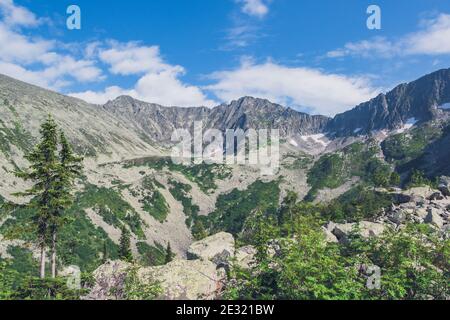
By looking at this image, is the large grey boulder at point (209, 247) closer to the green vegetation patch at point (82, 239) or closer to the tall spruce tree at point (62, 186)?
the tall spruce tree at point (62, 186)

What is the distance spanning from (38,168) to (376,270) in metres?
31.4

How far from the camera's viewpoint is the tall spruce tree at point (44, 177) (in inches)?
1447

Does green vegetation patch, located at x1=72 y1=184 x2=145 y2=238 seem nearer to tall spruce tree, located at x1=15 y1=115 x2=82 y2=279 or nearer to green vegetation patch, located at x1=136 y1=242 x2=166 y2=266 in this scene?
green vegetation patch, located at x1=136 y1=242 x2=166 y2=266

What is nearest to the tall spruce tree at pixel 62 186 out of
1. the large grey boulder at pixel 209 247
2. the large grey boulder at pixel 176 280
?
the large grey boulder at pixel 176 280

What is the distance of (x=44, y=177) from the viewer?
3734 cm

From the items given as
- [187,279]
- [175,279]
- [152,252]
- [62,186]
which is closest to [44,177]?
[62,186]

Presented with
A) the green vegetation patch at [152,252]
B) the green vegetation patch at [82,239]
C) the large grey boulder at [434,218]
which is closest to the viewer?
the large grey boulder at [434,218]

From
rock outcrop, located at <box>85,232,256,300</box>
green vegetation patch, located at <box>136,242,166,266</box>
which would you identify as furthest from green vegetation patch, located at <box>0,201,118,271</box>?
rock outcrop, located at <box>85,232,256,300</box>

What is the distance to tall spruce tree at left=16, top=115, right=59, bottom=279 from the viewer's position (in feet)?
121

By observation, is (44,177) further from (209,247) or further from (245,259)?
(209,247)
